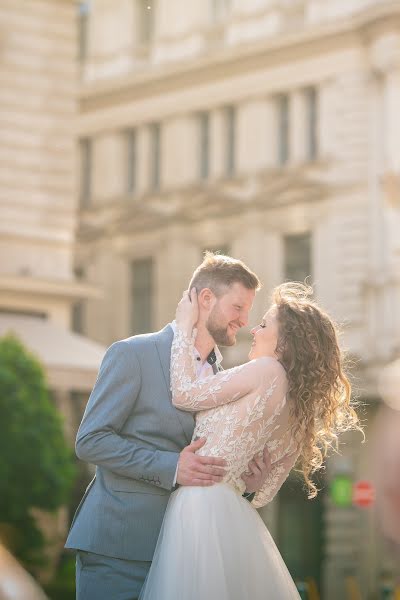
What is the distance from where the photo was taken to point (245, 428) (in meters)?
5.42

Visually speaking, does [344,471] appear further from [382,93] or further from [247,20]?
[247,20]

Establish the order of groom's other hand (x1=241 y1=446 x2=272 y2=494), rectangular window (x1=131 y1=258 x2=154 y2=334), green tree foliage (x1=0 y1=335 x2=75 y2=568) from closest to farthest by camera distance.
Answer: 1. groom's other hand (x1=241 y1=446 x2=272 y2=494)
2. green tree foliage (x1=0 y1=335 x2=75 y2=568)
3. rectangular window (x1=131 y1=258 x2=154 y2=334)

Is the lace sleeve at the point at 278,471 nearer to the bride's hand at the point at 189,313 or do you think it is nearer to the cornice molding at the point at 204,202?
the bride's hand at the point at 189,313

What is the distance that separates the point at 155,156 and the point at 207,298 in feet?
102

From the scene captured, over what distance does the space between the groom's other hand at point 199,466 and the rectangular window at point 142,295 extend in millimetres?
29633

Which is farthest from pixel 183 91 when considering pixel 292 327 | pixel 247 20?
pixel 292 327

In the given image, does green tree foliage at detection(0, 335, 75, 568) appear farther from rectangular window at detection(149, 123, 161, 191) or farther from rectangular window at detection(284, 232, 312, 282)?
rectangular window at detection(149, 123, 161, 191)

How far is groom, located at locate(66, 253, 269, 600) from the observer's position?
534cm

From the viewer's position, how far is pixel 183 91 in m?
35.4

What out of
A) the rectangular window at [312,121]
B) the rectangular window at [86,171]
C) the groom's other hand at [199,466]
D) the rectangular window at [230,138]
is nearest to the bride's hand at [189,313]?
the groom's other hand at [199,466]

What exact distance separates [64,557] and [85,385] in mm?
2913

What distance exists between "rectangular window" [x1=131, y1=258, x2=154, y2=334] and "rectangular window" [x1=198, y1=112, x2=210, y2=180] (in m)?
2.48

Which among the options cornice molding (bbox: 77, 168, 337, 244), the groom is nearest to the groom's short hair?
the groom

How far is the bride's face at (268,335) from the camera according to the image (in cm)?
549
